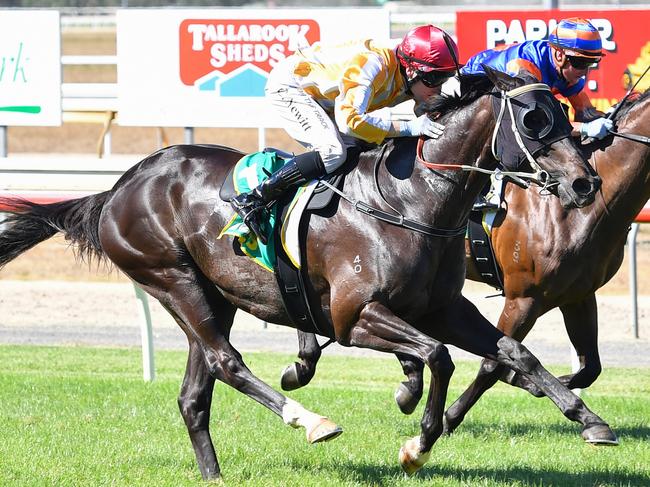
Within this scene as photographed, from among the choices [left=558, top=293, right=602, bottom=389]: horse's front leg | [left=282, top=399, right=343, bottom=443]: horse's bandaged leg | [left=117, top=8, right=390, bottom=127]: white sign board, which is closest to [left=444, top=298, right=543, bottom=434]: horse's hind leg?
[left=558, top=293, right=602, bottom=389]: horse's front leg

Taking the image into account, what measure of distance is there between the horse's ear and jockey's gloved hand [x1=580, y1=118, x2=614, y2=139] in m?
1.47

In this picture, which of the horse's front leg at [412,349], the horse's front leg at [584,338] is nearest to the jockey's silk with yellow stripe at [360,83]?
the horse's front leg at [412,349]

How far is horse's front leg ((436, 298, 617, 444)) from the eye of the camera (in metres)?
4.68

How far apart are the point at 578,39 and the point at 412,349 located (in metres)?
2.16

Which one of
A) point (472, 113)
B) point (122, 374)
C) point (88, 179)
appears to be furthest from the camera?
point (88, 179)

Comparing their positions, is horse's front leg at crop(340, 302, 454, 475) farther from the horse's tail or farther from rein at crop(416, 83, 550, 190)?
the horse's tail

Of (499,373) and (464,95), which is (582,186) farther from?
(499,373)

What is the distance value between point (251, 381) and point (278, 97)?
4.64 ft

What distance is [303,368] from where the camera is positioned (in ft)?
20.4

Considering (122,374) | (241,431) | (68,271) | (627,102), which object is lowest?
(68,271)

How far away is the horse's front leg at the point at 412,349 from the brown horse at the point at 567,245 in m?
1.06

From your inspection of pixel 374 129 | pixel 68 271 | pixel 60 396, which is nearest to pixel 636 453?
pixel 374 129

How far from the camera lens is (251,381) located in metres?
5.38

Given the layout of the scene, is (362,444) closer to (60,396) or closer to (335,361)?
(60,396)
